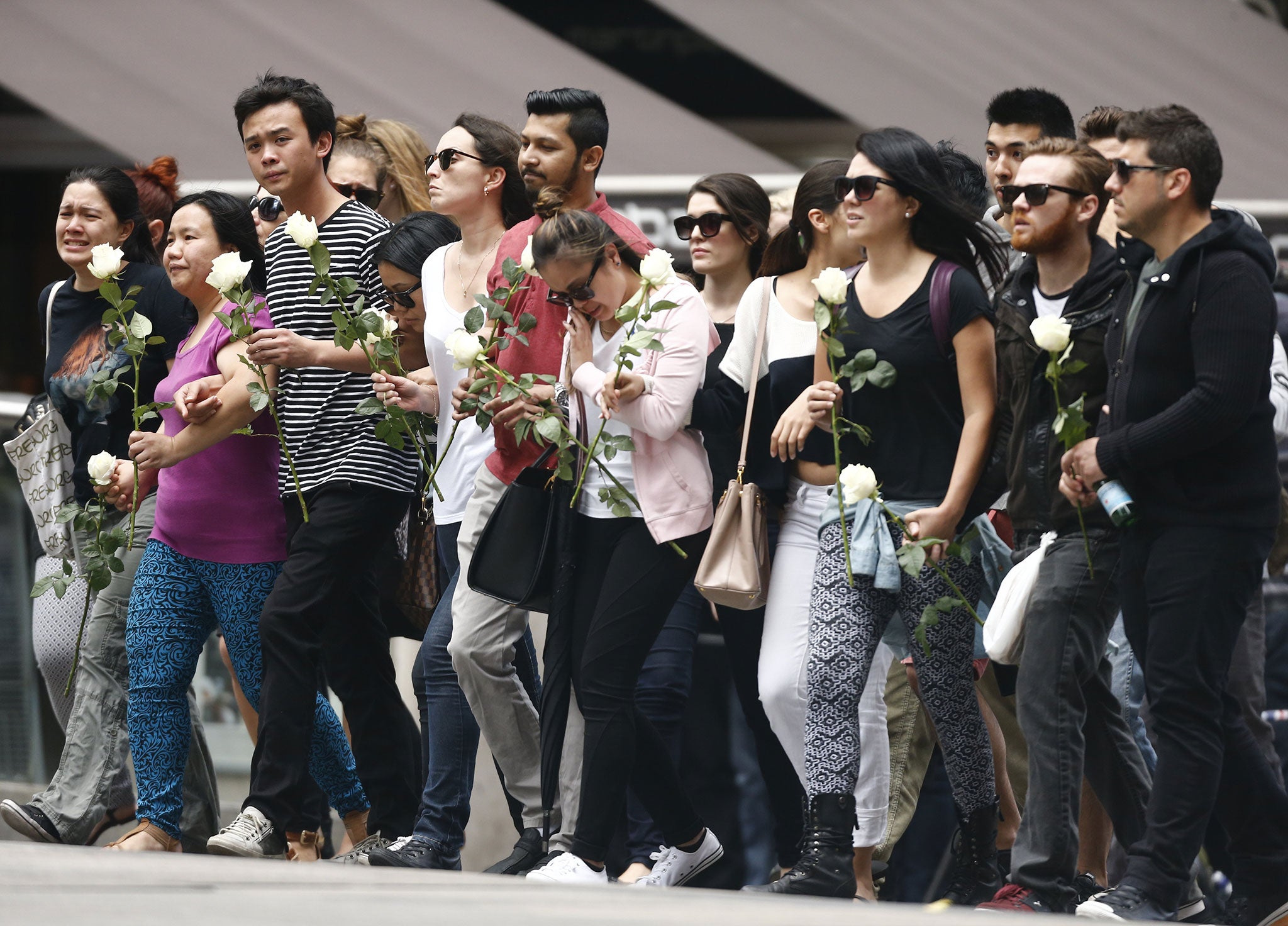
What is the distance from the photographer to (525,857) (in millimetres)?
5227

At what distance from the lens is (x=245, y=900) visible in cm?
379

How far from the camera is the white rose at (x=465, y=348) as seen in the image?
4.88 meters

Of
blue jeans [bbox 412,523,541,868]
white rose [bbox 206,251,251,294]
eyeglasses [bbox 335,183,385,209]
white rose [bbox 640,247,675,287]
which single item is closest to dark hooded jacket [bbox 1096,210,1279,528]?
white rose [bbox 640,247,675,287]

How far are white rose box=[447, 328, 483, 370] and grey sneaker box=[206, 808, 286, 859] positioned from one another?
4.65 ft

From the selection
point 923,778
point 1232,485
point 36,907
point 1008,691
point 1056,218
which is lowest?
point 36,907

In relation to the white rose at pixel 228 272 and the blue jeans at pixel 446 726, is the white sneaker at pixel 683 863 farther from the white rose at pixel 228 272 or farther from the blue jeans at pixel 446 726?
the white rose at pixel 228 272

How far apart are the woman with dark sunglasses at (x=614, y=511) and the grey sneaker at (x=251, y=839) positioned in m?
0.81

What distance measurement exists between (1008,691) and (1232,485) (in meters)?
1.31

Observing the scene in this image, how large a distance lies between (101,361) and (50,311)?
44cm

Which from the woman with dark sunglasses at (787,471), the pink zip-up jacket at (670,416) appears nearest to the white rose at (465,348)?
the pink zip-up jacket at (670,416)

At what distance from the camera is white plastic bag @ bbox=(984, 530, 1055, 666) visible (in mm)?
4703

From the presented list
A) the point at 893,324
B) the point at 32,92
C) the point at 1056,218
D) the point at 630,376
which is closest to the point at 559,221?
the point at 630,376

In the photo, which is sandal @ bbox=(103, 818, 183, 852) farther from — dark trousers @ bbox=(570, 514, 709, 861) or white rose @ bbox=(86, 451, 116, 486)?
dark trousers @ bbox=(570, 514, 709, 861)

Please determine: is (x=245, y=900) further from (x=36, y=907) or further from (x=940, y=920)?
(x=940, y=920)
